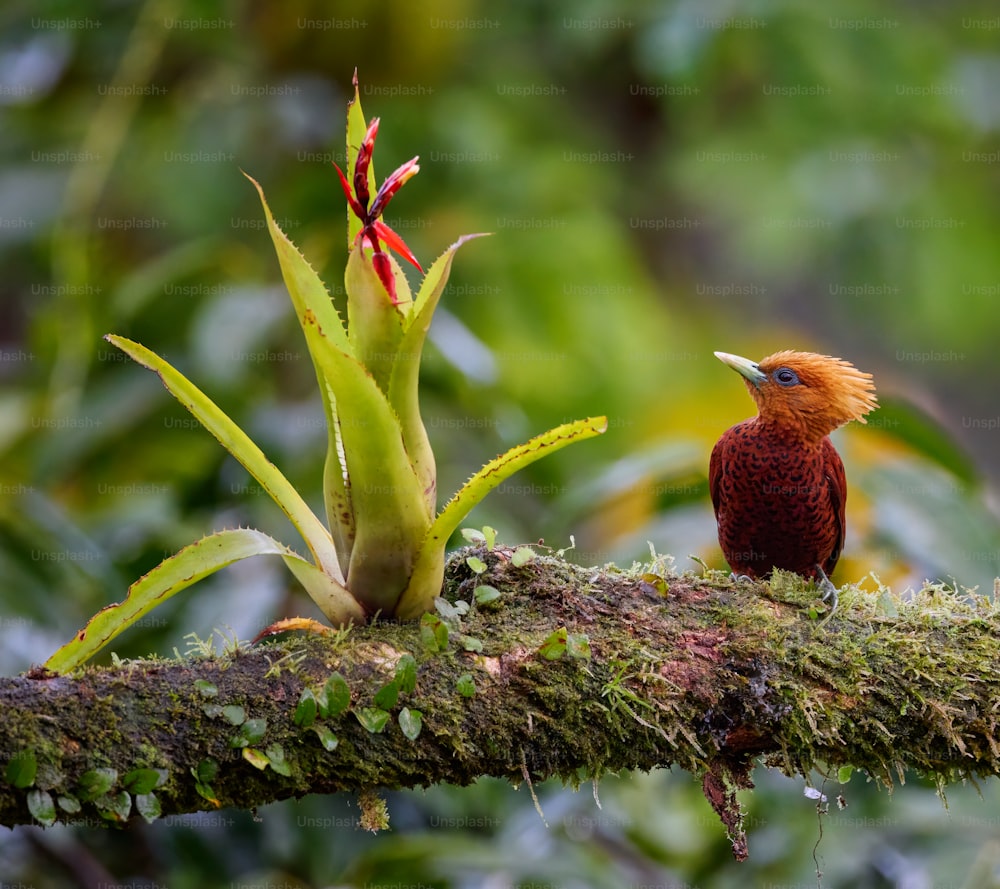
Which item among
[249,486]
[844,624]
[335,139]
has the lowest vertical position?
[249,486]

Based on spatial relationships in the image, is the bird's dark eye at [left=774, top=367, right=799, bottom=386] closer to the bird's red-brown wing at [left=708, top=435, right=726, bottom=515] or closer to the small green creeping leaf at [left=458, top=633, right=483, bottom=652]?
the bird's red-brown wing at [left=708, top=435, right=726, bottom=515]

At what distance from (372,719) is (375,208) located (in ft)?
2.17

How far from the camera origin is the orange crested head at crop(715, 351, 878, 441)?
198 cm

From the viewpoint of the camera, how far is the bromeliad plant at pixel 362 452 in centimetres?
148

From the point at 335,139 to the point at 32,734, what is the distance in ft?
11.0

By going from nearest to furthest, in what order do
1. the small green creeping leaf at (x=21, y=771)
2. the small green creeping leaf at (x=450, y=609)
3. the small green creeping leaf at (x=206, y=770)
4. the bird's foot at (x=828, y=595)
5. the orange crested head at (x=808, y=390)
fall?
the small green creeping leaf at (x=21, y=771)
the small green creeping leaf at (x=206, y=770)
the small green creeping leaf at (x=450, y=609)
the bird's foot at (x=828, y=595)
the orange crested head at (x=808, y=390)

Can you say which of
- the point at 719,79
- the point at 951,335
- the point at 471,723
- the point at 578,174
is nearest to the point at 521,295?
the point at 578,174

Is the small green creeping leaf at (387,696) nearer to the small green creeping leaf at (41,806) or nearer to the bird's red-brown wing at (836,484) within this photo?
the small green creeping leaf at (41,806)

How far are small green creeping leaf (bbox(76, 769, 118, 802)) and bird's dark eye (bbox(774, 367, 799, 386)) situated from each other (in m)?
1.29

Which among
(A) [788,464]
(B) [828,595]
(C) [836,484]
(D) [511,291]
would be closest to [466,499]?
(B) [828,595]

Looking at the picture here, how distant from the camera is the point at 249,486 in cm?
311

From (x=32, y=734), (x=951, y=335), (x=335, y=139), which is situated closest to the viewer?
(x=32, y=734)

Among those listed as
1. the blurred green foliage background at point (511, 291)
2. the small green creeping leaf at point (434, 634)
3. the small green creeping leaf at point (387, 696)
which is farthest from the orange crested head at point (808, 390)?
the small green creeping leaf at point (387, 696)

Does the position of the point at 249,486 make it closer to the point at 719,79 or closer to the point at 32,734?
the point at 32,734
